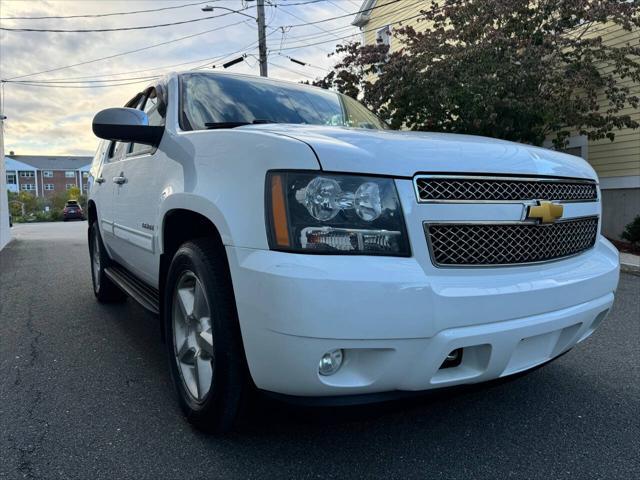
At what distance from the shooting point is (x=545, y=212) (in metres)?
2.16

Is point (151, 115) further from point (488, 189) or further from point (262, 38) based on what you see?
point (262, 38)

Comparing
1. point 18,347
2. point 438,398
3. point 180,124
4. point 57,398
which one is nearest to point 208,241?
point 180,124

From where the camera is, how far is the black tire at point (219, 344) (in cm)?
206

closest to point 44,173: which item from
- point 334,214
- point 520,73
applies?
point 520,73

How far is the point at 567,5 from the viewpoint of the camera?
9797 millimetres

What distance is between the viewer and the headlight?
181cm

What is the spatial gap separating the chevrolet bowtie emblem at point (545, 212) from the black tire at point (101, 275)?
12.4ft

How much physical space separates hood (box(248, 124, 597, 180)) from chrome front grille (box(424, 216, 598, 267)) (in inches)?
8.8

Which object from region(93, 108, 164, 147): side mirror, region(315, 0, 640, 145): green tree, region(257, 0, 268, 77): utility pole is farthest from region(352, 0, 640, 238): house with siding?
region(257, 0, 268, 77): utility pole

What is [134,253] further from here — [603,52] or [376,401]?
[603,52]

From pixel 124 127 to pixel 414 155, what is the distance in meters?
1.69

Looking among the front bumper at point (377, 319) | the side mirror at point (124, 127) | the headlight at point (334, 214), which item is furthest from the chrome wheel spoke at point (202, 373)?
the side mirror at point (124, 127)

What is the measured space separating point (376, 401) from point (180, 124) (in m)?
1.88

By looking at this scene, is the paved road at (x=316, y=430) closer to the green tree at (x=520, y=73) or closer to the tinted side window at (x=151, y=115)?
the tinted side window at (x=151, y=115)
